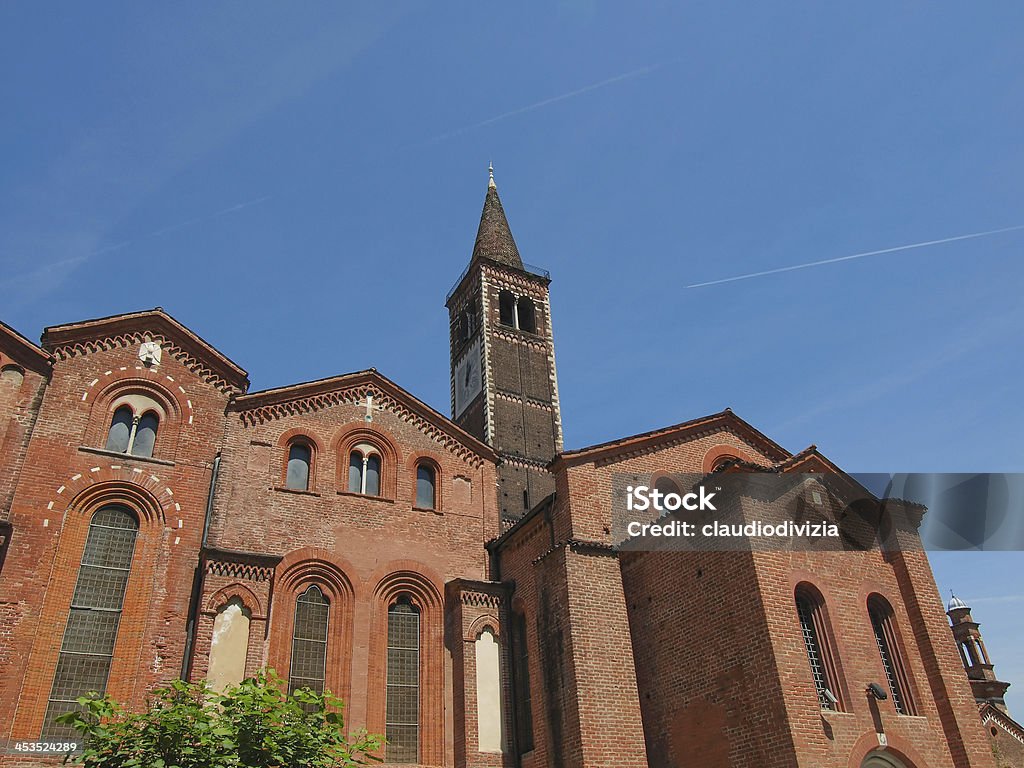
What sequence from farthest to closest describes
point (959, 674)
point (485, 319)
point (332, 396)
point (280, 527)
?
point (485, 319), point (332, 396), point (280, 527), point (959, 674)

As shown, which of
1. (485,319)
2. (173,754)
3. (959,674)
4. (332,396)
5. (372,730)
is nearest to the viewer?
(173,754)

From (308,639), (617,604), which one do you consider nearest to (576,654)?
(617,604)

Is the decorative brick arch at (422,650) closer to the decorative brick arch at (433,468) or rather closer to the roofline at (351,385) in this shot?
the decorative brick arch at (433,468)

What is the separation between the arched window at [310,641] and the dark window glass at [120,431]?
5714mm

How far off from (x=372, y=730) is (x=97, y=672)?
19.9 ft

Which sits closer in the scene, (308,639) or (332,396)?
(308,639)

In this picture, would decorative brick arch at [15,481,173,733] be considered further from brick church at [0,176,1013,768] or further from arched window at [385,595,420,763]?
arched window at [385,595,420,763]

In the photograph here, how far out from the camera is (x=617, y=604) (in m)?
18.1

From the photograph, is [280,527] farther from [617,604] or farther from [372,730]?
[617,604]

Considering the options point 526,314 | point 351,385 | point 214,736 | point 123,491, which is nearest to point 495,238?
point 526,314

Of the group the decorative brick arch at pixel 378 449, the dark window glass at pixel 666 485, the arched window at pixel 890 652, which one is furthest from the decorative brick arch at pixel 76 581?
the arched window at pixel 890 652

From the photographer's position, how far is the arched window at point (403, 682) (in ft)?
59.6

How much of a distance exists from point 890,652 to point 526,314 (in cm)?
2943

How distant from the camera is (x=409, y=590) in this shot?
20016 mm
